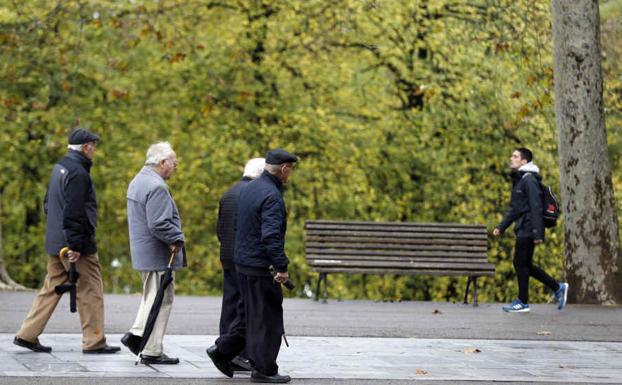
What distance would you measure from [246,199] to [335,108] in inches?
651

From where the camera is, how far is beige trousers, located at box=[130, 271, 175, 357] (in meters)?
9.62

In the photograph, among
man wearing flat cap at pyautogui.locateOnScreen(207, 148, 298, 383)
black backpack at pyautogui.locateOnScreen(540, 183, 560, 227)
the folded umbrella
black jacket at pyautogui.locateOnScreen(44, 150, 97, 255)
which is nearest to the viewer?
man wearing flat cap at pyautogui.locateOnScreen(207, 148, 298, 383)

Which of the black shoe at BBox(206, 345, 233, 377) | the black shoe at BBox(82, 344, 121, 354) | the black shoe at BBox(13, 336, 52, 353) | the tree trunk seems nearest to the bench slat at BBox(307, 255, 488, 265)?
the tree trunk

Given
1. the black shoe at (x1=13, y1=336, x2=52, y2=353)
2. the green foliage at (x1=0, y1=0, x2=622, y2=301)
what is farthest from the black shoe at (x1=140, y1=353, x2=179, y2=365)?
the green foliage at (x1=0, y1=0, x2=622, y2=301)

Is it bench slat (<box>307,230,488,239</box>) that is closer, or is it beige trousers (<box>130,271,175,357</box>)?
beige trousers (<box>130,271,175,357</box>)

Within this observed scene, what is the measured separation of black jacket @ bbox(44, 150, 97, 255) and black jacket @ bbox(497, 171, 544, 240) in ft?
20.5

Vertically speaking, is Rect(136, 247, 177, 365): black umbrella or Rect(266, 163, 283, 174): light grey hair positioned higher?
Rect(266, 163, 283, 174): light grey hair

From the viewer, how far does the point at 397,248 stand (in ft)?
54.6

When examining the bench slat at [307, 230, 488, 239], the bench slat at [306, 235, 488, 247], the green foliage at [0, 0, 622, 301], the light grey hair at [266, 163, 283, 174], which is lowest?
the bench slat at [306, 235, 488, 247]

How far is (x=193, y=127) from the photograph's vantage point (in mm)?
25797

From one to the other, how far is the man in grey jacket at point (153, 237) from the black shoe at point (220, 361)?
0.63m

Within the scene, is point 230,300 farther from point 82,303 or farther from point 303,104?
point 303,104

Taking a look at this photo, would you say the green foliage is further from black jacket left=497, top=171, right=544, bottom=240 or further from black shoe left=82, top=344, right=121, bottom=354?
black shoe left=82, top=344, right=121, bottom=354

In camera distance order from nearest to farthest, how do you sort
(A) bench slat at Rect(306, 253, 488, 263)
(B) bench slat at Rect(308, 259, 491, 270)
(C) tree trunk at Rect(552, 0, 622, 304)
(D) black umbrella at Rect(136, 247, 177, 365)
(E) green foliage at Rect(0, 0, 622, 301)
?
(D) black umbrella at Rect(136, 247, 177, 365)
(C) tree trunk at Rect(552, 0, 622, 304)
(B) bench slat at Rect(308, 259, 491, 270)
(A) bench slat at Rect(306, 253, 488, 263)
(E) green foliage at Rect(0, 0, 622, 301)
